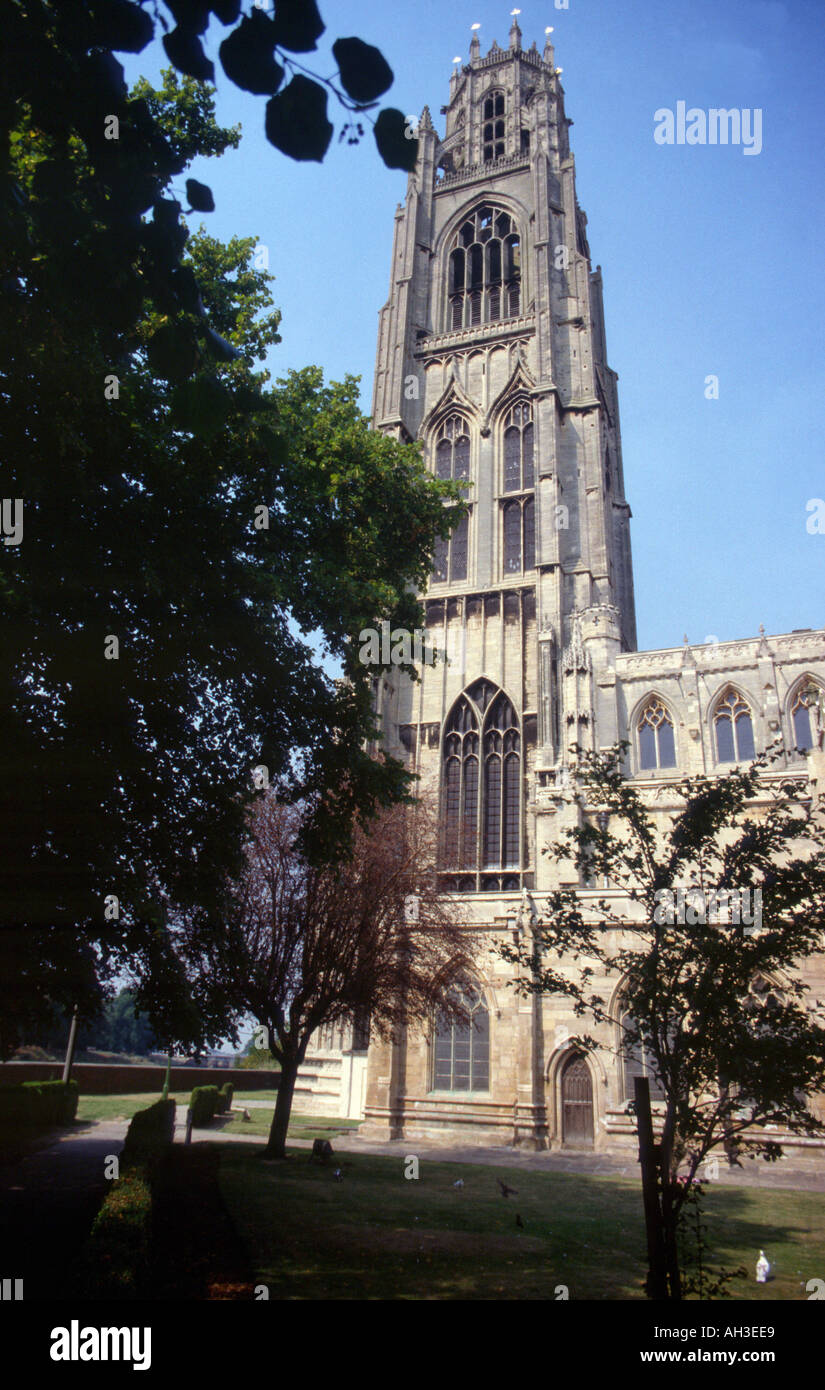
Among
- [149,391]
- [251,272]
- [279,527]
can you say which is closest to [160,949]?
[279,527]

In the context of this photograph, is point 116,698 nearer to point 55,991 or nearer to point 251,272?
point 55,991

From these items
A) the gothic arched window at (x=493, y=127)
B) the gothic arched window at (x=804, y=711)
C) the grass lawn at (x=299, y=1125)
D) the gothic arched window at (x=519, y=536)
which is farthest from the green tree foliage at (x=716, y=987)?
the gothic arched window at (x=493, y=127)

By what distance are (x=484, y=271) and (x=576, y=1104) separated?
4374cm

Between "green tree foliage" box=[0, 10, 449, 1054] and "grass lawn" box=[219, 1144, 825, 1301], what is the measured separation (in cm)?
320

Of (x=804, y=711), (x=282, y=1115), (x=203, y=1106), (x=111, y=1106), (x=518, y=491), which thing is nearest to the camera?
(x=282, y=1115)

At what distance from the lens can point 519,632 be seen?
126ft

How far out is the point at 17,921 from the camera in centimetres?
1003

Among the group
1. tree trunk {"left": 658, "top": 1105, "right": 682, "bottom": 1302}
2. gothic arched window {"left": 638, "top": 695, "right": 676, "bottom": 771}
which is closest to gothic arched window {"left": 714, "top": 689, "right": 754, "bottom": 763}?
gothic arched window {"left": 638, "top": 695, "right": 676, "bottom": 771}

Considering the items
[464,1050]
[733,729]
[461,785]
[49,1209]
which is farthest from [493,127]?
[49,1209]

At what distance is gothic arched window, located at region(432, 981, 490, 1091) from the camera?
25.8 meters

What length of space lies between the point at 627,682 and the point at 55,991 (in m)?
28.3

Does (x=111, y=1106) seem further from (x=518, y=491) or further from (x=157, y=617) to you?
(x=518, y=491)

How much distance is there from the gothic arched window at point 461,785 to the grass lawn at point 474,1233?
1714 centimetres

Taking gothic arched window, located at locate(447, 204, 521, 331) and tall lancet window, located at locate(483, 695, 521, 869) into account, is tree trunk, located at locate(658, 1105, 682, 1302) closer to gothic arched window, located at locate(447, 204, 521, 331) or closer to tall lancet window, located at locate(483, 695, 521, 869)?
tall lancet window, located at locate(483, 695, 521, 869)
